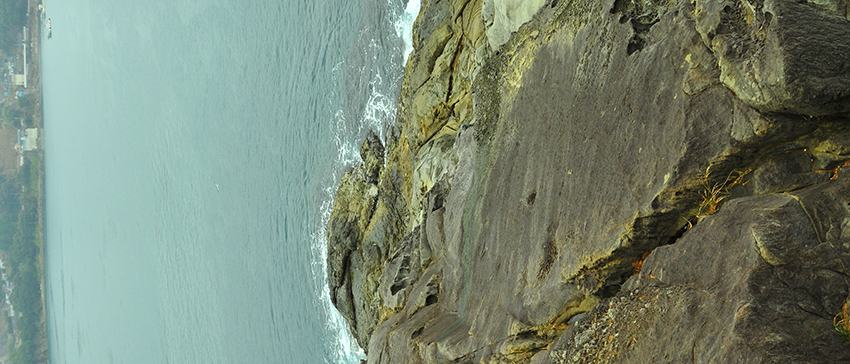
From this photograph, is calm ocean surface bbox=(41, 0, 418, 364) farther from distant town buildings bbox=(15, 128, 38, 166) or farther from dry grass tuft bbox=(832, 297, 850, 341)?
distant town buildings bbox=(15, 128, 38, 166)

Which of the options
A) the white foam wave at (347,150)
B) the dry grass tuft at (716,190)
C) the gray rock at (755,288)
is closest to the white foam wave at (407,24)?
the white foam wave at (347,150)

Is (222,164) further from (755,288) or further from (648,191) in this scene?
(755,288)

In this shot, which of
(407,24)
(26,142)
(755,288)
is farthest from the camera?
(26,142)

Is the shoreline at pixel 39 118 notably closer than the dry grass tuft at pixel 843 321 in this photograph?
No

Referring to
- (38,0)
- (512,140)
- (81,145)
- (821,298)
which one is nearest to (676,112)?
(821,298)

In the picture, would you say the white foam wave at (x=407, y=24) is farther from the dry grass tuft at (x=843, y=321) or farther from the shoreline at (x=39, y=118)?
the shoreline at (x=39, y=118)

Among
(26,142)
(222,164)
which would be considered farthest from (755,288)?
(26,142)
